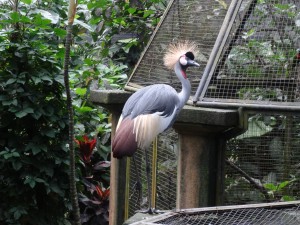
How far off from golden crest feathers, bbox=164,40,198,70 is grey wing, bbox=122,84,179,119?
0.31 m

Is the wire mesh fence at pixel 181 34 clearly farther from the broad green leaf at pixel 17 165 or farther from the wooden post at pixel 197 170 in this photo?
the broad green leaf at pixel 17 165

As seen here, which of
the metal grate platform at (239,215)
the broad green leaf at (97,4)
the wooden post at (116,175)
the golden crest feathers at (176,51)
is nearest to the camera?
the metal grate platform at (239,215)

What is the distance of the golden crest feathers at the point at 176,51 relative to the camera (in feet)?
17.0

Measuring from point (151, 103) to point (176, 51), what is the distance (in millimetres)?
490

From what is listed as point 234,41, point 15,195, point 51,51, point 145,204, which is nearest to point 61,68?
point 51,51

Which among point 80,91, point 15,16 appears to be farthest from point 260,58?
point 80,91

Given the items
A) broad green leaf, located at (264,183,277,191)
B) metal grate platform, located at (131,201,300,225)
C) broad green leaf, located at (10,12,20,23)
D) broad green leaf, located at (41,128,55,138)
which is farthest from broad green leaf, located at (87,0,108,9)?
metal grate platform, located at (131,201,300,225)

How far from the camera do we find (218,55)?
502 centimetres

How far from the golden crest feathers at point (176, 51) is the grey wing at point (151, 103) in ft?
1.01

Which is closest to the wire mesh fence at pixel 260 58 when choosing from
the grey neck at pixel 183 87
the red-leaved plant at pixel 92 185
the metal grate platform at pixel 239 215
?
the grey neck at pixel 183 87

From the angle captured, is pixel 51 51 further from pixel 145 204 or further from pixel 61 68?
pixel 145 204

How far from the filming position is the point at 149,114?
16.2 ft

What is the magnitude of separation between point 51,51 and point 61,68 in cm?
25

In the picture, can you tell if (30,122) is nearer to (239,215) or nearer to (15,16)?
(15,16)
